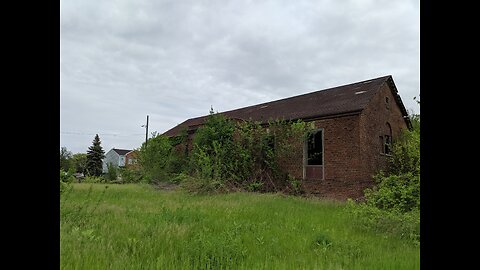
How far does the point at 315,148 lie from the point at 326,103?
2.96m

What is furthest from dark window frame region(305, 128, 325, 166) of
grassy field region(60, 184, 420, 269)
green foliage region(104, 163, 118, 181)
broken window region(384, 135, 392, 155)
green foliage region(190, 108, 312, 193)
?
green foliage region(104, 163, 118, 181)

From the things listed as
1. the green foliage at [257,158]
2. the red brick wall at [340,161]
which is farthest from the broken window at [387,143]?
the green foliage at [257,158]

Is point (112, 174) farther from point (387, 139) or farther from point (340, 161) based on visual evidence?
point (387, 139)

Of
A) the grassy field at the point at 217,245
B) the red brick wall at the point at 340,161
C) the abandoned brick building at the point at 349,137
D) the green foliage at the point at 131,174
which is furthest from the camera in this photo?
the green foliage at the point at 131,174

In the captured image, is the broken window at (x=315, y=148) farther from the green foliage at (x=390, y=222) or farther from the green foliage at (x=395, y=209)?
the green foliage at (x=390, y=222)

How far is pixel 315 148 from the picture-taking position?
56.1 ft

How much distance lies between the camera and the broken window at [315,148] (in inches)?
659

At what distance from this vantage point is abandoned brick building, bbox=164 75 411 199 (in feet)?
49.3

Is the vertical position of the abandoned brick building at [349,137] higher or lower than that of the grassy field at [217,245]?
higher

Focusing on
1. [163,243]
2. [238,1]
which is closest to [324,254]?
[163,243]

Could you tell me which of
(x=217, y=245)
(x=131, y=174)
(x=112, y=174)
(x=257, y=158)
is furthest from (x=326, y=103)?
(x=112, y=174)

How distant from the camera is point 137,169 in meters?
24.0
